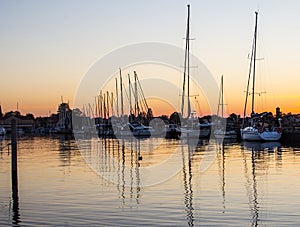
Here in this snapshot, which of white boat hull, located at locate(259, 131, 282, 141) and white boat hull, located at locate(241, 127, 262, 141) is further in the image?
white boat hull, located at locate(241, 127, 262, 141)

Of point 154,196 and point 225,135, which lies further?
point 225,135

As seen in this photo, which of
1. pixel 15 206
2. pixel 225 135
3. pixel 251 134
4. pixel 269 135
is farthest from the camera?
pixel 225 135

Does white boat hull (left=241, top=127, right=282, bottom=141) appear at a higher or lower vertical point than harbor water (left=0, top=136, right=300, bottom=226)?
higher

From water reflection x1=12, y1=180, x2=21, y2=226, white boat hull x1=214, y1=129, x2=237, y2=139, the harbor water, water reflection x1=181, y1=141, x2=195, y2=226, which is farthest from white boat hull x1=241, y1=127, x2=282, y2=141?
water reflection x1=12, y1=180, x2=21, y2=226

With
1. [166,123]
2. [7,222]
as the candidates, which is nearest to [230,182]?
[7,222]

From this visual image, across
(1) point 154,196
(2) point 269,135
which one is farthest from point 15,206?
(2) point 269,135

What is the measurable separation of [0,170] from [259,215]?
22821 millimetres

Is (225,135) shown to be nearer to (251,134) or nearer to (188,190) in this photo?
(251,134)

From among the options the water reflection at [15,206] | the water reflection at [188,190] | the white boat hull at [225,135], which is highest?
the white boat hull at [225,135]

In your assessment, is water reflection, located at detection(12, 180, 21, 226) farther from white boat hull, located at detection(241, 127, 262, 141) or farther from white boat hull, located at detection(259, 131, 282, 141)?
white boat hull, located at detection(241, 127, 262, 141)

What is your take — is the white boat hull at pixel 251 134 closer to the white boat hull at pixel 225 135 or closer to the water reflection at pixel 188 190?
the white boat hull at pixel 225 135

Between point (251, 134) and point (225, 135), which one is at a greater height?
point (251, 134)

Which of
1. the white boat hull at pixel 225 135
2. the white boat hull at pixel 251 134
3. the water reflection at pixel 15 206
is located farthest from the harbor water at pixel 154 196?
the white boat hull at pixel 225 135

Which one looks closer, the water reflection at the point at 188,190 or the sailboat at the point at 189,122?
the water reflection at the point at 188,190
